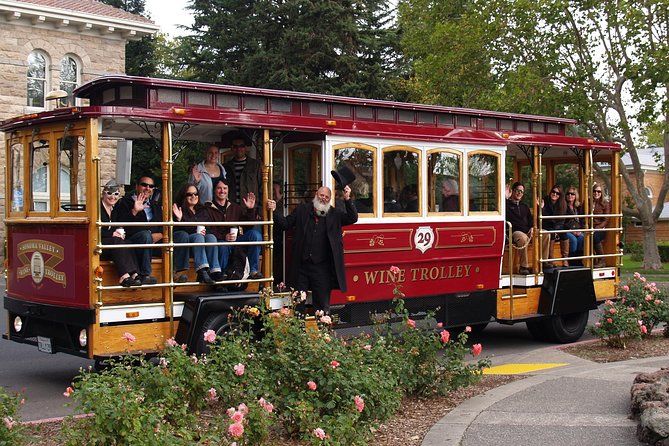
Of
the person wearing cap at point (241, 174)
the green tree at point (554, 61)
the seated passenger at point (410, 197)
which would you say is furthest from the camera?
the green tree at point (554, 61)

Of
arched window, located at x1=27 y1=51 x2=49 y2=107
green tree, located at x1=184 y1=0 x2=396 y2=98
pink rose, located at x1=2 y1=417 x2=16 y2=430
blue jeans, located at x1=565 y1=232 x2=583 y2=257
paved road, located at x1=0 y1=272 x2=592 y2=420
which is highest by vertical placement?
green tree, located at x1=184 y1=0 x2=396 y2=98

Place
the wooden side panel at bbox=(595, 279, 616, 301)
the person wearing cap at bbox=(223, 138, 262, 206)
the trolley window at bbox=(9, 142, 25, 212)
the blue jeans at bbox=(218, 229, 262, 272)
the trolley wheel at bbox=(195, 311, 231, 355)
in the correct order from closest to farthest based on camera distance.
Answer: the trolley wheel at bbox=(195, 311, 231, 355)
the blue jeans at bbox=(218, 229, 262, 272)
the trolley window at bbox=(9, 142, 25, 212)
the person wearing cap at bbox=(223, 138, 262, 206)
the wooden side panel at bbox=(595, 279, 616, 301)

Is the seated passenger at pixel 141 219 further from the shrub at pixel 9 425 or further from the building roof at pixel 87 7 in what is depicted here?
the building roof at pixel 87 7

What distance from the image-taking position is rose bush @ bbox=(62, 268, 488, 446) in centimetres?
579

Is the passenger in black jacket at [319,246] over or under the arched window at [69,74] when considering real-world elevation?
under

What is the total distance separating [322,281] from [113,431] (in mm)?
5701

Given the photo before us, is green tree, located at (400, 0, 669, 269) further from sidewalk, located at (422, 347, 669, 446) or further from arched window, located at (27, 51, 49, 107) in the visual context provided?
sidewalk, located at (422, 347, 669, 446)

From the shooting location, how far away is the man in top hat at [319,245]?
11.3m

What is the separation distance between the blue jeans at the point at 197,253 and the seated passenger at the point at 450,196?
376 centimetres

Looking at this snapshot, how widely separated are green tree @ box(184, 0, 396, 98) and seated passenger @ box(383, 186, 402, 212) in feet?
89.9

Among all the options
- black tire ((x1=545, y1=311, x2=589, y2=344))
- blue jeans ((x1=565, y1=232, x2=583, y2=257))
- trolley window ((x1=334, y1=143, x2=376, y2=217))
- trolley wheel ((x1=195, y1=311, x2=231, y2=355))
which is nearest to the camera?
trolley wheel ((x1=195, y1=311, x2=231, y2=355))

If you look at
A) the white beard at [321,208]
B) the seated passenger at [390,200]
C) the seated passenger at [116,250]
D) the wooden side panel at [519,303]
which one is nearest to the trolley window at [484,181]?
the wooden side panel at [519,303]

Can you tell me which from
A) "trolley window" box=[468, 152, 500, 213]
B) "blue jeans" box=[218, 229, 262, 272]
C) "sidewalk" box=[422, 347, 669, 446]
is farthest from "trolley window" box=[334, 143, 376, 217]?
"sidewalk" box=[422, 347, 669, 446]

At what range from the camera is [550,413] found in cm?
834
